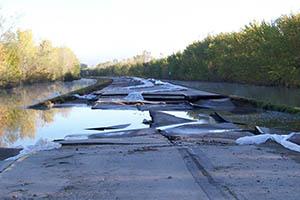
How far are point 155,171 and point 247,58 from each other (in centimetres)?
3998

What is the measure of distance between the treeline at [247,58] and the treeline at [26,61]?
22.5 m

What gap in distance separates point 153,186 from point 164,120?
33.5 feet

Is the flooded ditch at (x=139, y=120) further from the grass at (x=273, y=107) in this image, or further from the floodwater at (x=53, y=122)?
the grass at (x=273, y=107)

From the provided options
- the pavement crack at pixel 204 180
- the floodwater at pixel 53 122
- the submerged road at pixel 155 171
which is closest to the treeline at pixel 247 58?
the floodwater at pixel 53 122

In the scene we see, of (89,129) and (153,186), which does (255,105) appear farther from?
(153,186)

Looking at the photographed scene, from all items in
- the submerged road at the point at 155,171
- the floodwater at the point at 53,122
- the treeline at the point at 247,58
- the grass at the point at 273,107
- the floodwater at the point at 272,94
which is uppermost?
the treeline at the point at 247,58

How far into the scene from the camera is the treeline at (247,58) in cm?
2792

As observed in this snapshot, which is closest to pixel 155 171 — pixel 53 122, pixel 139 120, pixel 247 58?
pixel 139 120

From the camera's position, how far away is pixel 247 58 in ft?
150

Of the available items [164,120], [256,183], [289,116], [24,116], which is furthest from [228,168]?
[24,116]

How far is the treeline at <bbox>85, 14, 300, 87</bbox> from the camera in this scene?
91.6ft

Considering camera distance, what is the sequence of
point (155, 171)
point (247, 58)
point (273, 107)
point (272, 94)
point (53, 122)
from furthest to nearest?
1. point (247, 58)
2. point (272, 94)
3. point (273, 107)
4. point (53, 122)
5. point (155, 171)

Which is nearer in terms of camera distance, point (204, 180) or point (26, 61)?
point (204, 180)

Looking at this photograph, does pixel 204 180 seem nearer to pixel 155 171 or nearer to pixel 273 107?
pixel 155 171
